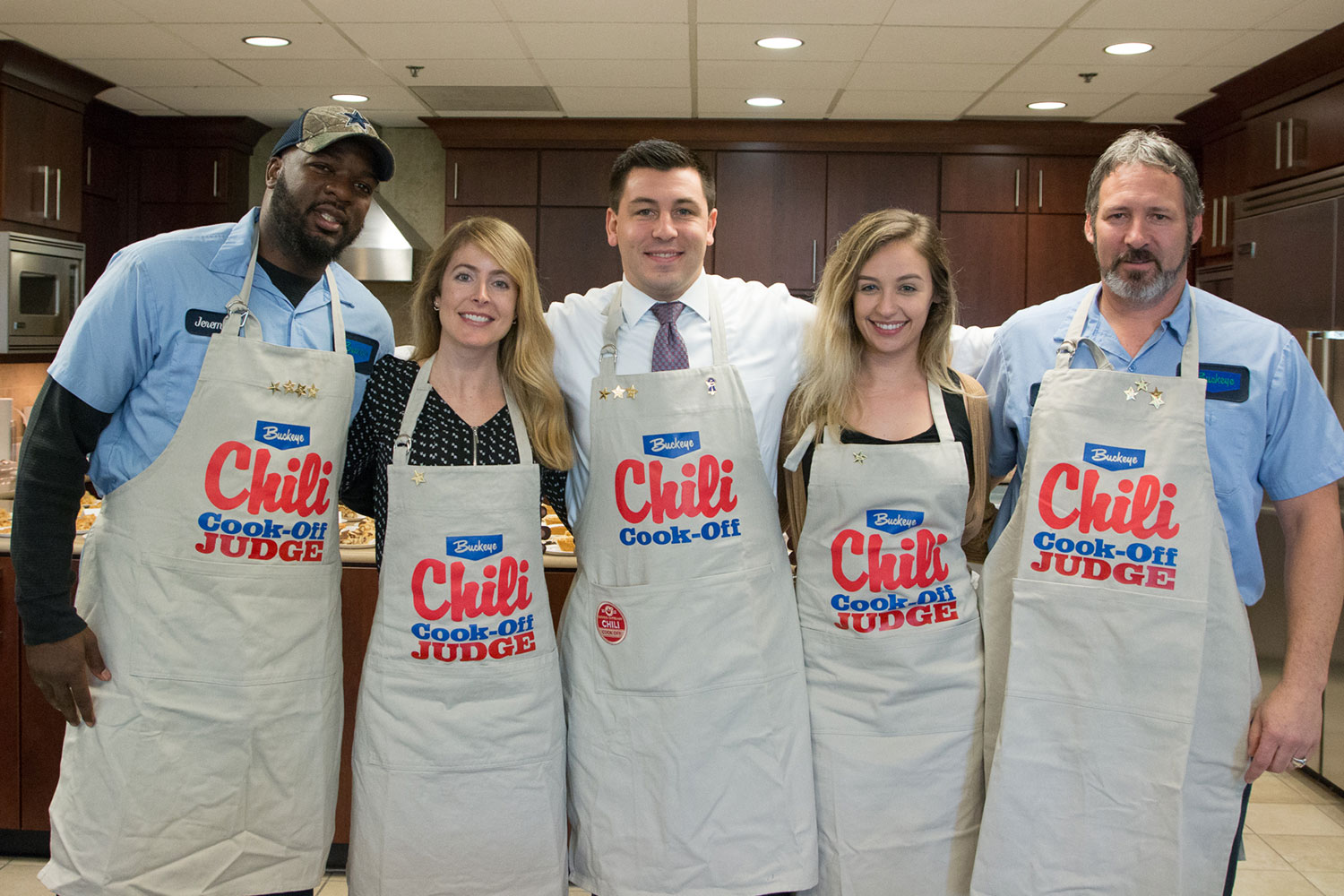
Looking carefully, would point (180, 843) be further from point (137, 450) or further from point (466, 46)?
point (466, 46)

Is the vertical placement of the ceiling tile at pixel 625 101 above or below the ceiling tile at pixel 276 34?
above

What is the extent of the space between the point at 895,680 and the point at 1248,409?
0.73 metres

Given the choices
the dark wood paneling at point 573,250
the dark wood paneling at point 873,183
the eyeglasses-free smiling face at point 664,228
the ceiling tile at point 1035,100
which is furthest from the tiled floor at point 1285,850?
the dark wood paneling at point 573,250

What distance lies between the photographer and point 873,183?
19.6 ft

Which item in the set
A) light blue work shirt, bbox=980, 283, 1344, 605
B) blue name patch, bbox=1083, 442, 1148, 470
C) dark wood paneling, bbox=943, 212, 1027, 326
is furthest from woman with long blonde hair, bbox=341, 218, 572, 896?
dark wood paneling, bbox=943, 212, 1027, 326

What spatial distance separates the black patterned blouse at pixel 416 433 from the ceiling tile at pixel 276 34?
9.20 ft

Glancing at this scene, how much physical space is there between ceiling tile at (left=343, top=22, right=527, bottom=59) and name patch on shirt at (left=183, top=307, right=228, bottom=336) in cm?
263

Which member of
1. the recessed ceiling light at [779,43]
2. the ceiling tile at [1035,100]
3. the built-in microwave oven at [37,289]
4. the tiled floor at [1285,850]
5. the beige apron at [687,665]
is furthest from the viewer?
the ceiling tile at [1035,100]

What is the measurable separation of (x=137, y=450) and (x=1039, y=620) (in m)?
1.49

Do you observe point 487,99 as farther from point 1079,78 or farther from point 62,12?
point 1079,78

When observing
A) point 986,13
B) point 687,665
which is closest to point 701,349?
point 687,665

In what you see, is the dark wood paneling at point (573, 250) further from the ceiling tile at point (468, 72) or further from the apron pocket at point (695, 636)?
the apron pocket at point (695, 636)

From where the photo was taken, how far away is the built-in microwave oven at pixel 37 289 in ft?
14.7

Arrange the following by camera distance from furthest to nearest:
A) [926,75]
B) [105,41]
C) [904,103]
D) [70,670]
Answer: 1. [904,103]
2. [926,75]
3. [105,41]
4. [70,670]
